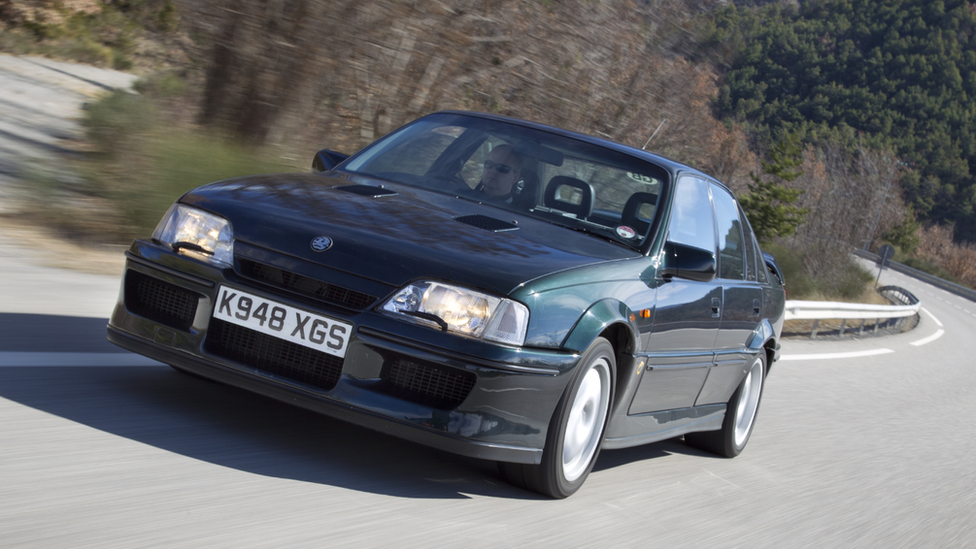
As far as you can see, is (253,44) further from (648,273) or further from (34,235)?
(648,273)

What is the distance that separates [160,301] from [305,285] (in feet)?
2.14

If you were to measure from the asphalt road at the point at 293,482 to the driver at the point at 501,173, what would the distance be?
1.23 m

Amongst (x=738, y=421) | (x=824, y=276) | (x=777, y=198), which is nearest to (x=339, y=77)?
(x=738, y=421)

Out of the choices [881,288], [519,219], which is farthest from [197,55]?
[881,288]

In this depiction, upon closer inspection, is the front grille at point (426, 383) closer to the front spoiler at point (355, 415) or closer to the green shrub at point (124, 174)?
the front spoiler at point (355, 415)

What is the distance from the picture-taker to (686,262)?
470cm

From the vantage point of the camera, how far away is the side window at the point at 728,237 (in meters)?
5.62

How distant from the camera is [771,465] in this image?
6387mm

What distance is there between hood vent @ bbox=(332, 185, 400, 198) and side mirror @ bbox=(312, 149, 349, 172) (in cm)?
67

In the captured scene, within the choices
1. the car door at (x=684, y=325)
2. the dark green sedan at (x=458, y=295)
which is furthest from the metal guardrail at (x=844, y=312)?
the dark green sedan at (x=458, y=295)

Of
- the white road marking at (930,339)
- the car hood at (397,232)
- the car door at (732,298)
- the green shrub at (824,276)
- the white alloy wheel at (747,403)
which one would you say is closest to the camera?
the car hood at (397,232)

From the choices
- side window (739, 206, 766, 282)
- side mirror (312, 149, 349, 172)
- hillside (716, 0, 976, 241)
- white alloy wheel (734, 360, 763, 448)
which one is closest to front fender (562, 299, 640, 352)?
side mirror (312, 149, 349, 172)

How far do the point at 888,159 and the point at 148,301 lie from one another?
68371 millimetres

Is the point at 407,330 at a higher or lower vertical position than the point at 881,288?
higher
